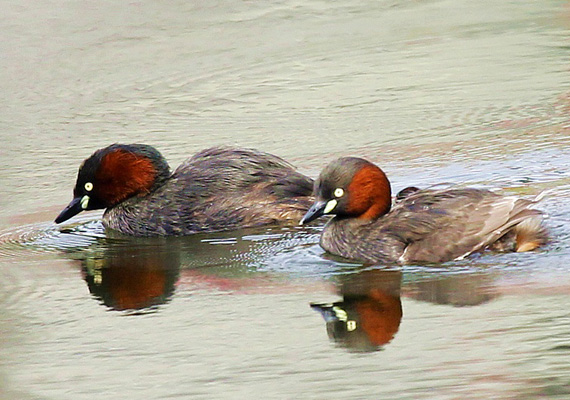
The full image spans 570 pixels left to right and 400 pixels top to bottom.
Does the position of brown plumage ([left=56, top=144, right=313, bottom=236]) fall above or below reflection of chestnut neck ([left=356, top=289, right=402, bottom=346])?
above

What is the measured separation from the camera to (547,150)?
8.49 meters

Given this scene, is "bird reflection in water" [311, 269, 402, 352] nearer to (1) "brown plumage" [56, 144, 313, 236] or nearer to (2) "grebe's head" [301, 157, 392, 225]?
(2) "grebe's head" [301, 157, 392, 225]

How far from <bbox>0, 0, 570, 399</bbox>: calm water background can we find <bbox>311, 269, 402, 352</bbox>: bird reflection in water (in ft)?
0.08

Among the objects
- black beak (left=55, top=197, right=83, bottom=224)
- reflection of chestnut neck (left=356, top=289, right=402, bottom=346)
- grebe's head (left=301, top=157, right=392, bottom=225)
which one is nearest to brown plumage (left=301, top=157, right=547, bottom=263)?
grebe's head (left=301, top=157, right=392, bottom=225)

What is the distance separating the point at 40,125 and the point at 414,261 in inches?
178

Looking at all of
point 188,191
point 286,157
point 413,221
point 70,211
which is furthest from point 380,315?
point 286,157

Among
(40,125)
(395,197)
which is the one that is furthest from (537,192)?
(40,125)

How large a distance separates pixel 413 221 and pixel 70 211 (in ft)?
7.64

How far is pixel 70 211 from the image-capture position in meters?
7.82

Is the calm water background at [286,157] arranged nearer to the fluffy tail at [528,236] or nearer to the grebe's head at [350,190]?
the fluffy tail at [528,236]

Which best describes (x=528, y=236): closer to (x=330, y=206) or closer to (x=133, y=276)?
(x=330, y=206)

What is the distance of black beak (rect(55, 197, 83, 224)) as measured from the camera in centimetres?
776

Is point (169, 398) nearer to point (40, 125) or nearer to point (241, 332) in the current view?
point (241, 332)

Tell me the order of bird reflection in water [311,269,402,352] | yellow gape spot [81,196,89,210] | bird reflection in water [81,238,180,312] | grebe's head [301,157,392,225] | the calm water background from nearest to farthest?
1. the calm water background
2. bird reflection in water [311,269,402,352]
3. bird reflection in water [81,238,180,312]
4. grebe's head [301,157,392,225]
5. yellow gape spot [81,196,89,210]
